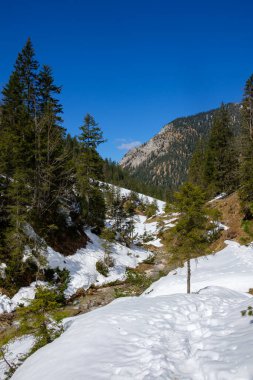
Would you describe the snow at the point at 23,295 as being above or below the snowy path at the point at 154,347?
below

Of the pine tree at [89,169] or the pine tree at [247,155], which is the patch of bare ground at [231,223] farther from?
the pine tree at [89,169]

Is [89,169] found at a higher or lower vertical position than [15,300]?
higher

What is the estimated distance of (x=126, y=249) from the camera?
114 ft

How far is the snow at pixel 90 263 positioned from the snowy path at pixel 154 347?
14438 mm

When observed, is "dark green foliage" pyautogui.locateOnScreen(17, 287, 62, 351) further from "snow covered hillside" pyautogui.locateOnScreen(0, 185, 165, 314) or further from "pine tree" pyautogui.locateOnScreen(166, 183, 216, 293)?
"snow covered hillside" pyautogui.locateOnScreen(0, 185, 165, 314)

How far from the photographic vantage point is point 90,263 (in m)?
27.2

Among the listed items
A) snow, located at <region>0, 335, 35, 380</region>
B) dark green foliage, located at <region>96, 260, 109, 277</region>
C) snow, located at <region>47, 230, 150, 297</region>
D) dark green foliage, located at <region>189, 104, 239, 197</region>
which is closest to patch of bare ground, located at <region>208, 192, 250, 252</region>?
dark green foliage, located at <region>189, 104, 239, 197</region>

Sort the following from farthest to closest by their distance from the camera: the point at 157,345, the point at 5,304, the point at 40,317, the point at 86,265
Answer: the point at 86,265 < the point at 5,304 < the point at 40,317 < the point at 157,345

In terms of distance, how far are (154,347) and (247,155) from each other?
1069 inches

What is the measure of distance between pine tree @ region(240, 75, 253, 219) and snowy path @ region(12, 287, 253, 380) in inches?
584

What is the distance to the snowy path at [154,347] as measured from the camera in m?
5.87

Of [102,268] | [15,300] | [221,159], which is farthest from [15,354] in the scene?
[221,159]

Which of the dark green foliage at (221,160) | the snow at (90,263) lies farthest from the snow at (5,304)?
the dark green foliage at (221,160)

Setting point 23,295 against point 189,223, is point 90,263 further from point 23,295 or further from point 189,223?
point 189,223
